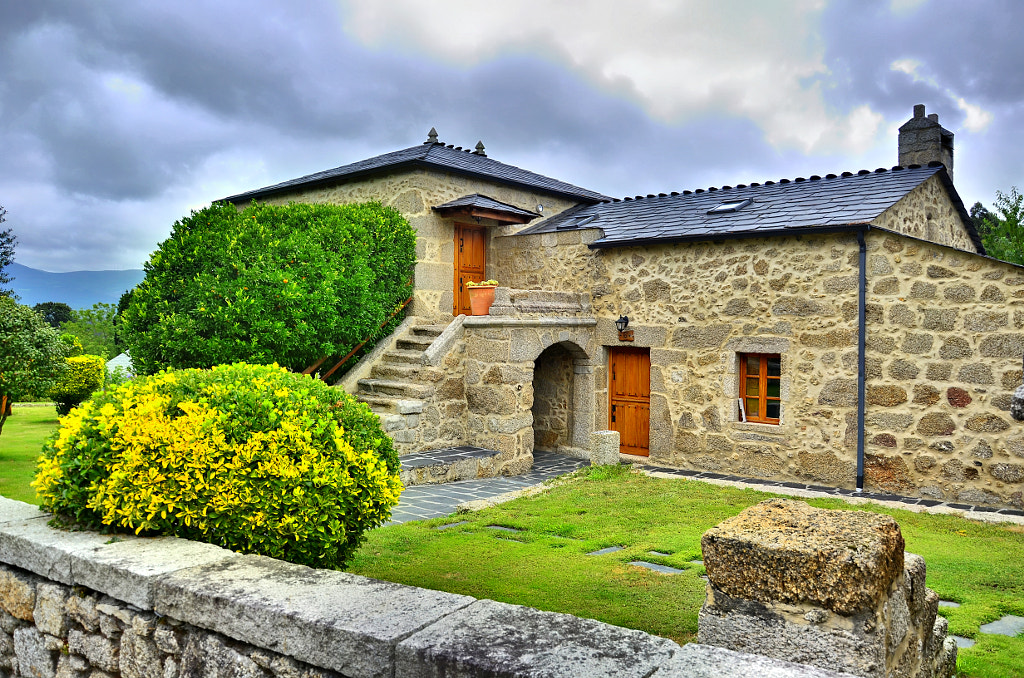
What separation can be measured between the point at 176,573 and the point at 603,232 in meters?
11.9

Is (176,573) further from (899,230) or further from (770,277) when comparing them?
(899,230)

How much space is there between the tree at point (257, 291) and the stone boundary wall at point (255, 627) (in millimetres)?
6847

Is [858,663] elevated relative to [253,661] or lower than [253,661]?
elevated

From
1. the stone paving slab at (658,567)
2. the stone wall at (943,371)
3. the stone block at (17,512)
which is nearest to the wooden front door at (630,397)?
the stone wall at (943,371)

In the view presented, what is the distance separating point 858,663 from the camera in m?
2.26

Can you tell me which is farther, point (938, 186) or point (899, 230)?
point (938, 186)

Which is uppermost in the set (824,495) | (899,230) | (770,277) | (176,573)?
(899,230)

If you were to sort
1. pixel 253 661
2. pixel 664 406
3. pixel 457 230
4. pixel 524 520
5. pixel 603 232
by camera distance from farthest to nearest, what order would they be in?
pixel 457 230, pixel 603 232, pixel 664 406, pixel 524 520, pixel 253 661

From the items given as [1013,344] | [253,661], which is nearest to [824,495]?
[1013,344]

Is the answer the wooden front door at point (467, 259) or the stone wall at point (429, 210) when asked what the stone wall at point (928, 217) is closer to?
the stone wall at point (429, 210)

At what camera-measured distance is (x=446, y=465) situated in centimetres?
1049

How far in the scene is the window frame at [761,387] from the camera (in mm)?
11766

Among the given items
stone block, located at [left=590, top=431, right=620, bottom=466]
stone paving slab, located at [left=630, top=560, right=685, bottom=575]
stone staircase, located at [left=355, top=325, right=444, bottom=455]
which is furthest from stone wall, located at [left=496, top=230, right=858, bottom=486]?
stone paving slab, located at [left=630, top=560, right=685, bottom=575]

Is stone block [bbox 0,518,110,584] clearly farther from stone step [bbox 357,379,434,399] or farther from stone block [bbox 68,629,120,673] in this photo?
stone step [bbox 357,379,434,399]
